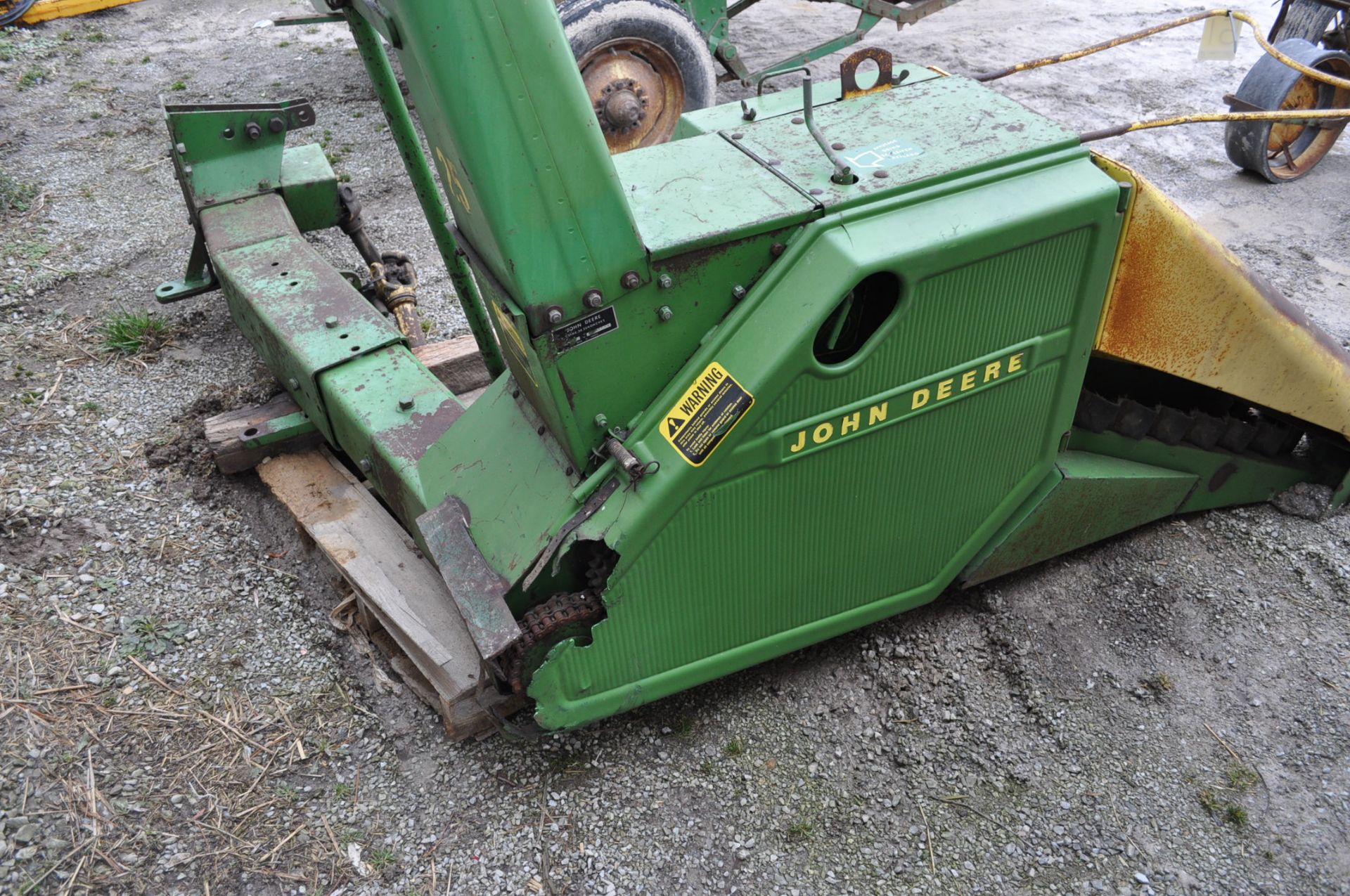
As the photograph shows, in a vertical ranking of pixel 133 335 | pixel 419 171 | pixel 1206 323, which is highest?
pixel 419 171

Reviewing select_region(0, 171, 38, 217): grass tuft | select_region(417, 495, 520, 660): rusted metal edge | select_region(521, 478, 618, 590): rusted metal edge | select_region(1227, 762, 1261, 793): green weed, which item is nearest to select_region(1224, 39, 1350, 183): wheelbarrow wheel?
select_region(1227, 762, 1261, 793): green weed

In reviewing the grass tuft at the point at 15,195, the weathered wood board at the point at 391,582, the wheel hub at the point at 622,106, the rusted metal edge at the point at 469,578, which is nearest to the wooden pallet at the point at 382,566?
the weathered wood board at the point at 391,582

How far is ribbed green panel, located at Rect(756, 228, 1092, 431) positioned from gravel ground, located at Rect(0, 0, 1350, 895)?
901 millimetres

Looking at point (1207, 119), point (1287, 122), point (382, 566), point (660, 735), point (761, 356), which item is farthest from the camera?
point (1287, 122)

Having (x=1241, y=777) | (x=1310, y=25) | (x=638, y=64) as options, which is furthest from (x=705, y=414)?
(x=1310, y=25)

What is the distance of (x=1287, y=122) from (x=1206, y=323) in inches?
146

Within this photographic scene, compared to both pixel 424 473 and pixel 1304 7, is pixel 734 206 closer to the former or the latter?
pixel 424 473

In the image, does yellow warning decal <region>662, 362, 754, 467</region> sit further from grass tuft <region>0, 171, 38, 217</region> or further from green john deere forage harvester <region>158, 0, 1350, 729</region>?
grass tuft <region>0, 171, 38, 217</region>

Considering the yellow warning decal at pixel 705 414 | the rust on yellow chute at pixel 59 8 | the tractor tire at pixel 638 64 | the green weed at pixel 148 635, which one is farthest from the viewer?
the rust on yellow chute at pixel 59 8

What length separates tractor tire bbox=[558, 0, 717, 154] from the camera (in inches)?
190

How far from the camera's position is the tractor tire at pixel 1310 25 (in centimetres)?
533

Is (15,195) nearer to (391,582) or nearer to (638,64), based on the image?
(638,64)

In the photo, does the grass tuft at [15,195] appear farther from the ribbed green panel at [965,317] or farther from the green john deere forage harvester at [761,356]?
the ribbed green panel at [965,317]

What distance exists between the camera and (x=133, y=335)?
13.0ft
